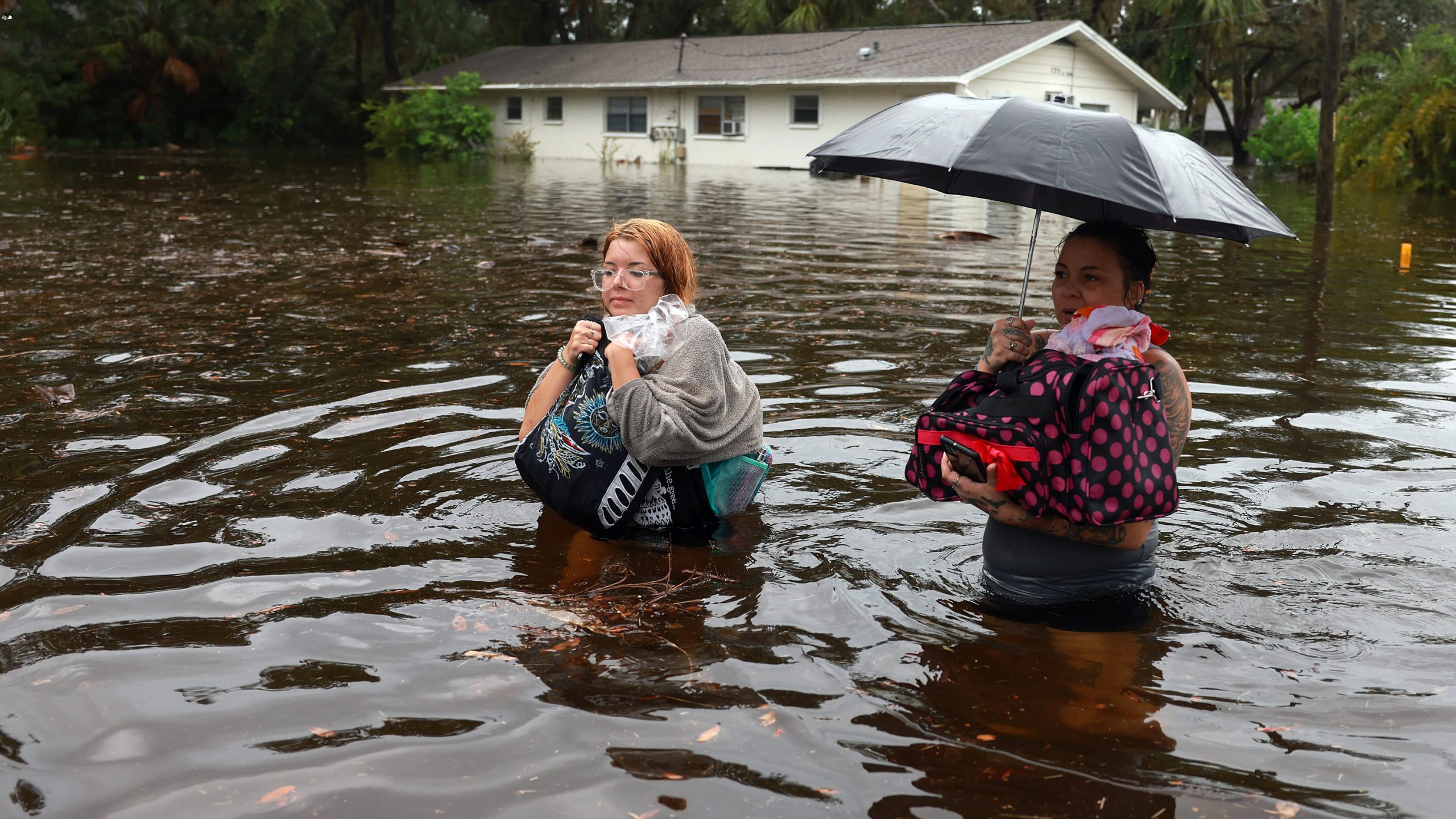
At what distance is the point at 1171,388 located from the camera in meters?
3.71

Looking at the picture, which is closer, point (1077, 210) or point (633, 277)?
point (1077, 210)

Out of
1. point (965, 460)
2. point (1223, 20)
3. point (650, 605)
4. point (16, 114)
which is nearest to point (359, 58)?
point (16, 114)

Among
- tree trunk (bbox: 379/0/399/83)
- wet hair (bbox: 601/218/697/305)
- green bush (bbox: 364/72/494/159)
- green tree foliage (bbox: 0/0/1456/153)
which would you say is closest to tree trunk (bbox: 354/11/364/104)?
green tree foliage (bbox: 0/0/1456/153)

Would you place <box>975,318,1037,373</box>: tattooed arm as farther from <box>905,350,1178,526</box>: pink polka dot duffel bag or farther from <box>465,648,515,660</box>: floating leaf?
<box>465,648,515,660</box>: floating leaf

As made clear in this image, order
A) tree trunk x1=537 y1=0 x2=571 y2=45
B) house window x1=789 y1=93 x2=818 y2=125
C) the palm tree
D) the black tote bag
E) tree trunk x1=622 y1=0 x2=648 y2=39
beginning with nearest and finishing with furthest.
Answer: the black tote bag → house window x1=789 y1=93 x2=818 y2=125 → the palm tree → tree trunk x1=537 y1=0 x2=571 y2=45 → tree trunk x1=622 y1=0 x2=648 y2=39

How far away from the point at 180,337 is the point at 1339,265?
12.1 m

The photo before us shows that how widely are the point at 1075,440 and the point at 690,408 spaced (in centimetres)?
141

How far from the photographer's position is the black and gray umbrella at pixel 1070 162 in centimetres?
354

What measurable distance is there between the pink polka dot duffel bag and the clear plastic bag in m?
1.12

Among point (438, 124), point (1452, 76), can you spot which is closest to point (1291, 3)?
point (1452, 76)

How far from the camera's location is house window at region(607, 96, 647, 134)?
40.2 metres

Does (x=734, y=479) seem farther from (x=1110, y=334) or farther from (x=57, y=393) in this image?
(x=57, y=393)

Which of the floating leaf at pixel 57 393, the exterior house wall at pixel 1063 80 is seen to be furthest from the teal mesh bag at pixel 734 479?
the exterior house wall at pixel 1063 80

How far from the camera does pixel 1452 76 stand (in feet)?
80.7
